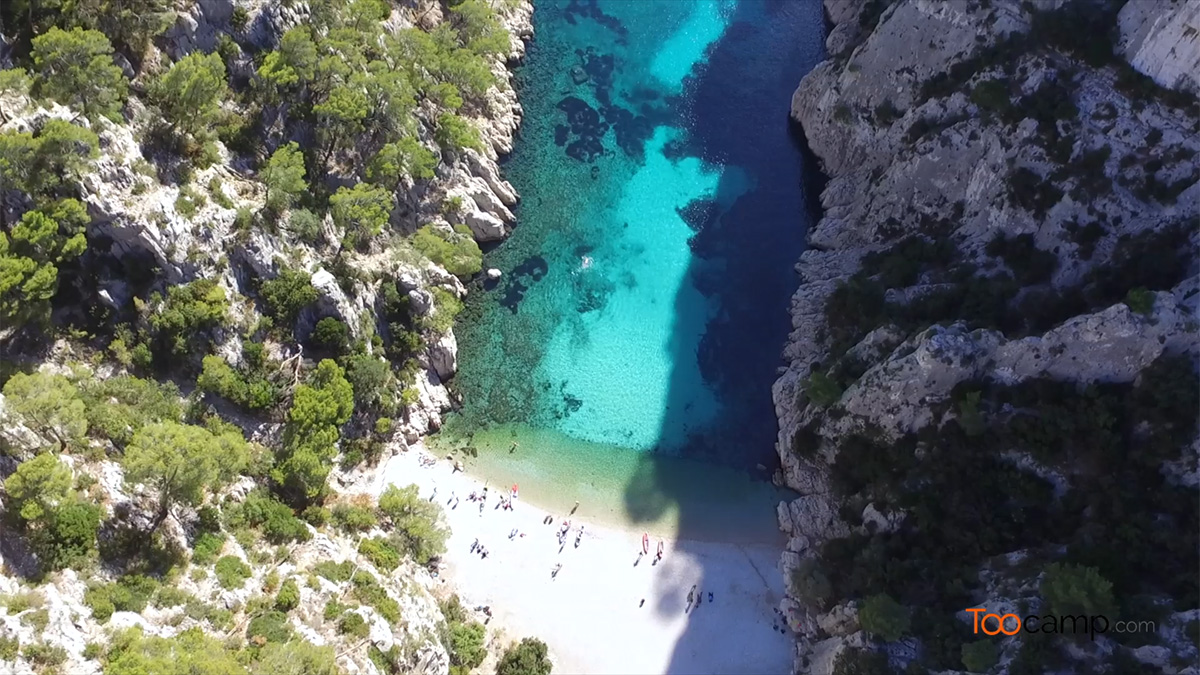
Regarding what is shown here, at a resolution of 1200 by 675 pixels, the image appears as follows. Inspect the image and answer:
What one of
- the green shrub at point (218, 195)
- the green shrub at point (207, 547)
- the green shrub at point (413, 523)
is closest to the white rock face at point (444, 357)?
the green shrub at point (413, 523)

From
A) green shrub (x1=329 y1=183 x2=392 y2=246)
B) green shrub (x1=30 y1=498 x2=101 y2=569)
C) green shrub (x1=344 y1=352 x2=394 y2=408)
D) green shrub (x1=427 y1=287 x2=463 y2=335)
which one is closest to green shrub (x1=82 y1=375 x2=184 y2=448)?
green shrub (x1=30 y1=498 x2=101 y2=569)

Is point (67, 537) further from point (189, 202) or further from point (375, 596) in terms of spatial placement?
point (189, 202)

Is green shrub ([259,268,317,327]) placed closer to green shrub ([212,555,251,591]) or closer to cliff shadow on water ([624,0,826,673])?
green shrub ([212,555,251,591])

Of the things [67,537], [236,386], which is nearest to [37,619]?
[67,537]

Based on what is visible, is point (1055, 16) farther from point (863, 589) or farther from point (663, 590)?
point (663, 590)

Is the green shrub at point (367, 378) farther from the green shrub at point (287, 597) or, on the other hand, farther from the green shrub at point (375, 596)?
the green shrub at point (287, 597)

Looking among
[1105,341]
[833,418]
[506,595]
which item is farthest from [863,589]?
[506,595]

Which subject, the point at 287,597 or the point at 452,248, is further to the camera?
the point at 452,248
